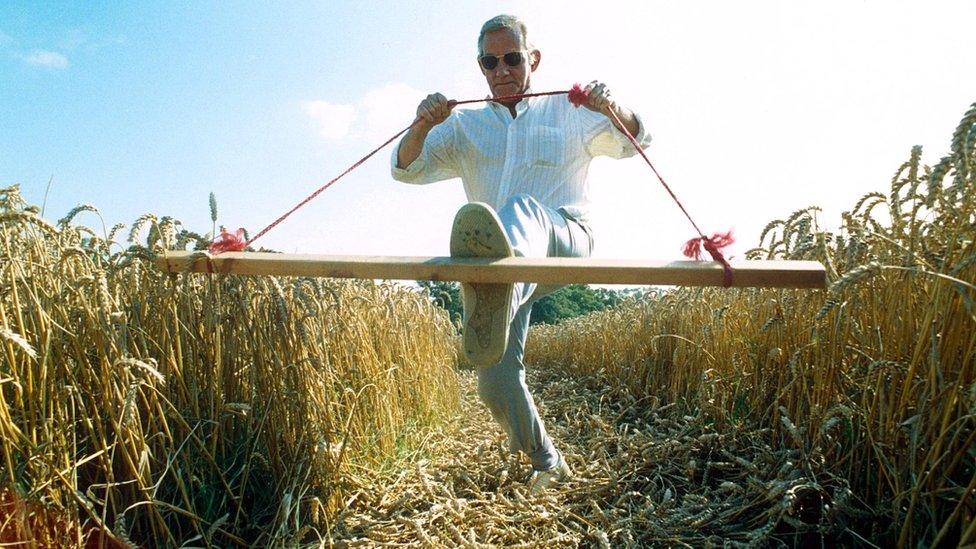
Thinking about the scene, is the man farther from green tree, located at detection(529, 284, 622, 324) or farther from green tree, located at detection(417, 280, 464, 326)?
green tree, located at detection(529, 284, 622, 324)

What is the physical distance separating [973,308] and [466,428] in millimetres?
3192

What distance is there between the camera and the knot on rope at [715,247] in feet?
5.25

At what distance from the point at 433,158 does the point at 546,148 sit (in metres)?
0.58

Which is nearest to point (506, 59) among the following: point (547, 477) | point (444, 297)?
point (547, 477)

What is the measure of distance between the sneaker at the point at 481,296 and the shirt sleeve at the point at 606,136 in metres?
1.02

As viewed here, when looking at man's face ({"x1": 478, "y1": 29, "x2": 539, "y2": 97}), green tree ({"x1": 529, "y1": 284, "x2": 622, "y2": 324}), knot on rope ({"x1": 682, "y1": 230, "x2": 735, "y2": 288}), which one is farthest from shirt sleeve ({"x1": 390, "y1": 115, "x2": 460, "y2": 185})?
green tree ({"x1": 529, "y1": 284, "x2": 622, "y2": 324})

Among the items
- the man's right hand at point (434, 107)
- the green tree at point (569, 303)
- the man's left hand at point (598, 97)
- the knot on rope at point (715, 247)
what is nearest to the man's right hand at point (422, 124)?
the man's right hand at point (434, 107)

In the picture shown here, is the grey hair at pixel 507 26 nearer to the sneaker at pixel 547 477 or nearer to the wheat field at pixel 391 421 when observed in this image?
the wheat field at pixel 391 421

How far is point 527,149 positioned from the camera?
2.48m

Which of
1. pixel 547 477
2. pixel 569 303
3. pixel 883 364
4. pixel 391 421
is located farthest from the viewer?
pixel 569 303

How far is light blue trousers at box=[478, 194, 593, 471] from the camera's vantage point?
85.7 inches

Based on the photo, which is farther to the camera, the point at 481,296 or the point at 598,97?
the point at 598,97

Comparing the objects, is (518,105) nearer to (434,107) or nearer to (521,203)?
(434,107)

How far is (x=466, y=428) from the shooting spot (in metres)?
4.07
